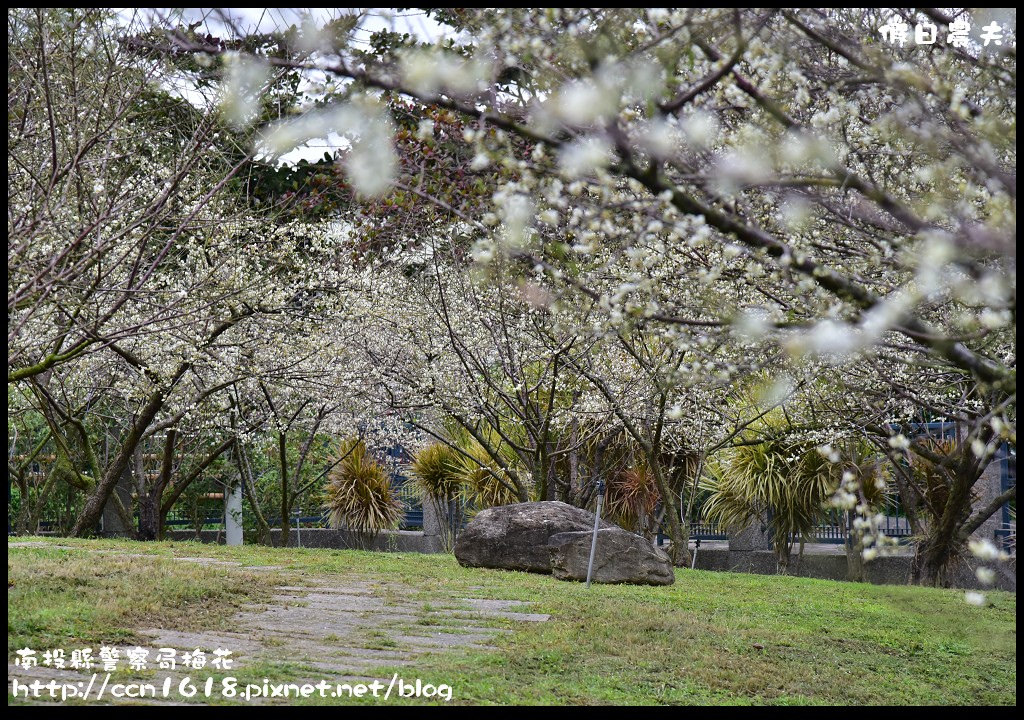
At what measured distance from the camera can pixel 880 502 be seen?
12.9 metres

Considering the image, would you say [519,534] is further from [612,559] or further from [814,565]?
[814,565]

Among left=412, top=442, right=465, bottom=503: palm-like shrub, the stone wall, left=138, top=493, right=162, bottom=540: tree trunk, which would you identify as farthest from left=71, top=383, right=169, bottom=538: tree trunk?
the stone wall

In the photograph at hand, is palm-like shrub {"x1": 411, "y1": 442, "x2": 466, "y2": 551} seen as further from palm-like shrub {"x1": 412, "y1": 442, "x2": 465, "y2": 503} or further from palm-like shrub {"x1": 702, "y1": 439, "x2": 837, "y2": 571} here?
palm-like shrub {"x1": 702, "y1": 439, "x2": 837, "y2": 571}

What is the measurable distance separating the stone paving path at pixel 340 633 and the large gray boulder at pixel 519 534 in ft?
5.34

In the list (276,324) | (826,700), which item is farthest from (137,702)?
(276,324)

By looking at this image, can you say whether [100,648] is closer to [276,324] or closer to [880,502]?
[276,324]

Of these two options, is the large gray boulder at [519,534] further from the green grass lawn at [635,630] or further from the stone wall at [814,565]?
the stone wall at [814,565]

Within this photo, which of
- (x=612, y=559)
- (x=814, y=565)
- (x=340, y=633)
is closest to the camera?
(x=340, y=633)

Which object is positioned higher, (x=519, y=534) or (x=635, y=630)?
(x=519, y=534)

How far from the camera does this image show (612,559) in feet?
27.2

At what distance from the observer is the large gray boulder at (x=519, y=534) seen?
8727 mm

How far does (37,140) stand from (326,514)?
10.4 metres

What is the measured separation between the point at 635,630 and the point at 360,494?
8.94 meters

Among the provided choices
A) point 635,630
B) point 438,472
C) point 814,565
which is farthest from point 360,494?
point 635,630
